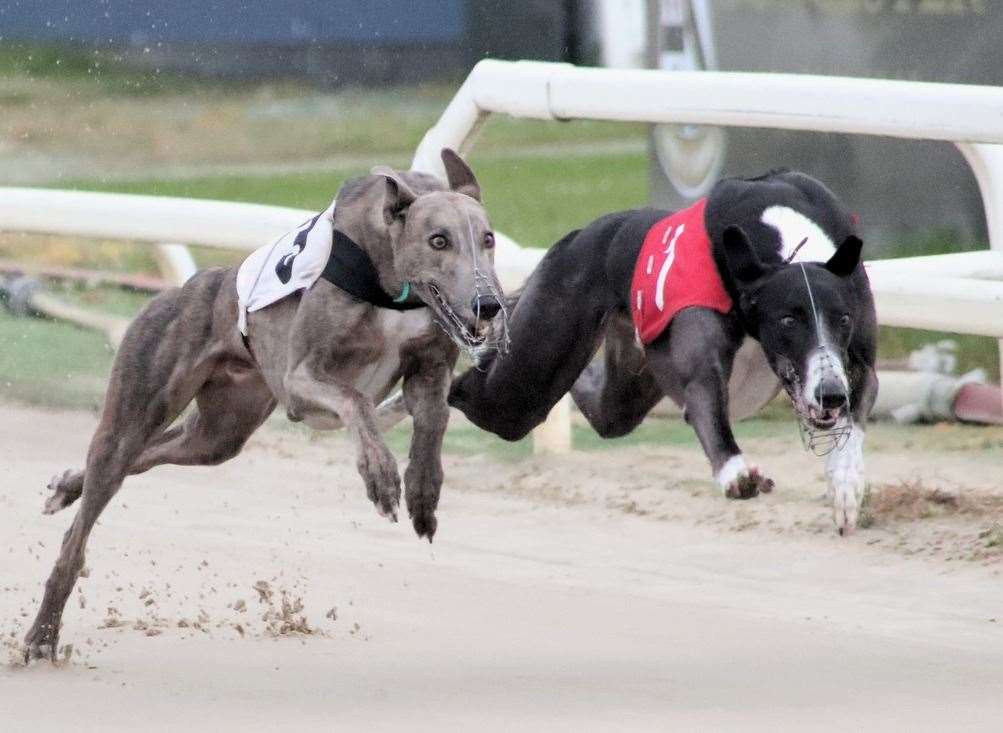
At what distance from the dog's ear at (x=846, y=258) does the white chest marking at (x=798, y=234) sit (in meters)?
0.08

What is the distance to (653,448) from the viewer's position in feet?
23.1

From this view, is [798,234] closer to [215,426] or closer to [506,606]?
[506,606]

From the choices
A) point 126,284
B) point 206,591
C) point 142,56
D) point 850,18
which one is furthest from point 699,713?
point 142,56

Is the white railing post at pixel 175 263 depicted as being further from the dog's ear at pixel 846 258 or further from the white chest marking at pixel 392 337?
the dog's ear at pixel 846 258

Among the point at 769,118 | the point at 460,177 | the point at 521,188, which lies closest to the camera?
the point at 460,177

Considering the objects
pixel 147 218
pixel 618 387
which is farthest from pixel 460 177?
pixel 147 218

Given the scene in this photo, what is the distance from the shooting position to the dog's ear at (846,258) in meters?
4.41

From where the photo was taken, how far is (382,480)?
13.6ft

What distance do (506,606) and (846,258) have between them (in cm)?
133

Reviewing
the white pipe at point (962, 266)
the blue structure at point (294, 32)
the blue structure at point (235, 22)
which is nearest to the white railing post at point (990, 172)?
the white pipe at point (962, 266)

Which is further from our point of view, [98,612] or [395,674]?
[98,612]

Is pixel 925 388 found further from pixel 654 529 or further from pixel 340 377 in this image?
pixel 340 377

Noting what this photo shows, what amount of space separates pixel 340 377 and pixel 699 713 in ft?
3.31

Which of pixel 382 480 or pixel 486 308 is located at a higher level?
pixel 486 308
